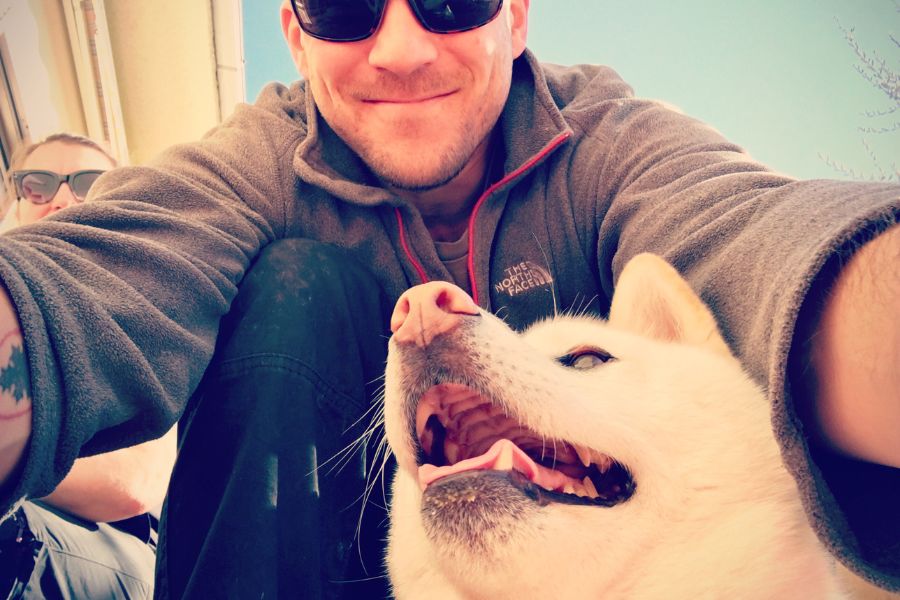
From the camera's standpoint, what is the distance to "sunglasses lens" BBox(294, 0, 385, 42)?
6.81ft

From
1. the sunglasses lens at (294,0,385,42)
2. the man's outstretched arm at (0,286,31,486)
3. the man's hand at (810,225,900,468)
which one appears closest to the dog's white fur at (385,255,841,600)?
the man's hand at (810,225,900,468)

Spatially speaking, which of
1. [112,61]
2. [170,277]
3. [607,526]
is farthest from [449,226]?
[112,61]

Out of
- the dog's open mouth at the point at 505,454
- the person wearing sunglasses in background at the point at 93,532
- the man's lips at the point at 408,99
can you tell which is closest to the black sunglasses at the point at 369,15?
the man's lips at the point at 408,99

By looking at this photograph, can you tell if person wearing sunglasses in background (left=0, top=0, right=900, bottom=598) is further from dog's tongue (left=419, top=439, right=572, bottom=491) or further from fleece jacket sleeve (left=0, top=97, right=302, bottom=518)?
dog's tongue (left=419, top=439, right=572, bottom=491)

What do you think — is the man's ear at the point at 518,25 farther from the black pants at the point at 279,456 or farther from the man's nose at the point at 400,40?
the black pants at the point at 279,456

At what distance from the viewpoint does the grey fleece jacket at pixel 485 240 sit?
1032 millimetres

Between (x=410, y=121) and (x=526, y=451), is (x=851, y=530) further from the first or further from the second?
(x=410, y=121)

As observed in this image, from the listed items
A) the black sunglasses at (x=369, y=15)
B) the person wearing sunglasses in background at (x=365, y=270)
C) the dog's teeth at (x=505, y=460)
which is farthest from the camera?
the black sunglasses at (x=369, y=15)

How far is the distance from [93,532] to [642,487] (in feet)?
7.00

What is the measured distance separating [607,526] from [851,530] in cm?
42

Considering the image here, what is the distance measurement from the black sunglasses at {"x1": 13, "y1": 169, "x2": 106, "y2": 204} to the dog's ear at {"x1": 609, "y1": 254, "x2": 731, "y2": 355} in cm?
361

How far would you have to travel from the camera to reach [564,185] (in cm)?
232

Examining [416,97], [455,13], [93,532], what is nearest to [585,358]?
[416,97]

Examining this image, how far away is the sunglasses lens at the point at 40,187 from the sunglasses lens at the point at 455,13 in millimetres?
3008
